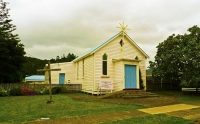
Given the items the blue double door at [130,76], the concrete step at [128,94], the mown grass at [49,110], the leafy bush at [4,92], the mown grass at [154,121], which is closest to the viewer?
the mown grass at [154,121]

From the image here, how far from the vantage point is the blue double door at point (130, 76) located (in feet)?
65.3

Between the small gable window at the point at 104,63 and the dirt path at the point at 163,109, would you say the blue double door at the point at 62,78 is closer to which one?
the small gable window at the point at 104,63

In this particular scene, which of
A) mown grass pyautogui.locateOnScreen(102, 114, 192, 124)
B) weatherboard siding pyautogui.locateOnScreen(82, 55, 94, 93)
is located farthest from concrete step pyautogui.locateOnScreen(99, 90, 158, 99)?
Result: mown grass pyautogui.locateOnScreen(102, 114, 192, 124)

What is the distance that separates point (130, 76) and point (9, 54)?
17264 millimetres

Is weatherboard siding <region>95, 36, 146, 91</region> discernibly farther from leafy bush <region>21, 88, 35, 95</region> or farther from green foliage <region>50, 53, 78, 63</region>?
green foliage <region>50, 53, 78, 63</region>

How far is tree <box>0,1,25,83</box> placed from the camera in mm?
25750

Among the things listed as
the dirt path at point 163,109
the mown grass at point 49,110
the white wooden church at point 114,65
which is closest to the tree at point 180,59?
the white wooden church at point 114,65

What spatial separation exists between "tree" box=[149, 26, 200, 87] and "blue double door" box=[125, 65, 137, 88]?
309 cm

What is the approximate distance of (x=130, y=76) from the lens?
20.2 meters

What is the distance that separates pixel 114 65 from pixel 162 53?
5762 mm

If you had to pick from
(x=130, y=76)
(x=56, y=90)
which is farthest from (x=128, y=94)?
(x=56, y=90)

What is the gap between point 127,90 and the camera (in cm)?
1866

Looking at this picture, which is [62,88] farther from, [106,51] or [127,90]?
[127,90]

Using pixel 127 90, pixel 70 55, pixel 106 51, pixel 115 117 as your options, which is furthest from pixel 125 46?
pixel 70 55
